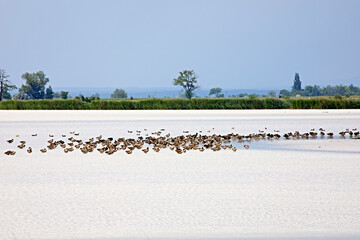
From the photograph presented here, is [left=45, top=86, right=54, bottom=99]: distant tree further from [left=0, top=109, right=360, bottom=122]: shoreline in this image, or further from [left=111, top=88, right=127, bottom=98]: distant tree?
[left=0, top=109, right=360, bottom=122]: shoreline

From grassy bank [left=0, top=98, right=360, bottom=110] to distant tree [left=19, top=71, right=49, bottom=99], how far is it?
3154 centimetres

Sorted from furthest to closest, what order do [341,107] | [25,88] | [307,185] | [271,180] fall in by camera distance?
[25,88]
[341,107]
[271,180]
[307,185]

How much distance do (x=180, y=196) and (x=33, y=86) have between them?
2689 inches

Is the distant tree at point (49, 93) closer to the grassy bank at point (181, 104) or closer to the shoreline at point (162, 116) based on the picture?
the grassy bank at point (181, 104)

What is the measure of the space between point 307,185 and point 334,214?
150cm

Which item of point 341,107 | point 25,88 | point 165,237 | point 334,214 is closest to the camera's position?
point 165,237

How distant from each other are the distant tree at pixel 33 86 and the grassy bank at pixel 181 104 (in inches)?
1242

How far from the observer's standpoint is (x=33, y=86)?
70.6 metres

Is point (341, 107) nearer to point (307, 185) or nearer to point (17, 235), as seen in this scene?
point (307, 185)

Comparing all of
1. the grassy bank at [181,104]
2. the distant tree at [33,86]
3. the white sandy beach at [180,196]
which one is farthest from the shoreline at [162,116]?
the distant tree at [33,86]

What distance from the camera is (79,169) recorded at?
7254mm

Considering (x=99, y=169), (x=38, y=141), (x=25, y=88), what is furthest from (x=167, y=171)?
(x=25, y=88)

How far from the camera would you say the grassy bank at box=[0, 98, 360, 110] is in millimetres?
38719

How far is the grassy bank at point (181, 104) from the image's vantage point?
38719 mm
